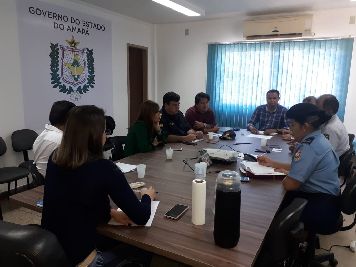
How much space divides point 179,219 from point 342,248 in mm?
1976

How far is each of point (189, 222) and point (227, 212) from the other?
291 mm

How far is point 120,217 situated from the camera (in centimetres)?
135

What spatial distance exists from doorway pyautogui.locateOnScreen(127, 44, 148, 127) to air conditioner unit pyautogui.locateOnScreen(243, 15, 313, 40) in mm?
2139

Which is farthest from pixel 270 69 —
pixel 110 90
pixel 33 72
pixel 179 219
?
pixel 179 219

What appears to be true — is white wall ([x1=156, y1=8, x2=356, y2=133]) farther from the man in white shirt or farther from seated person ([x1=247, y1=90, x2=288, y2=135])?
the man in white shirt

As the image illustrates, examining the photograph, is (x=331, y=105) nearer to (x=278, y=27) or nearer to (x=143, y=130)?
(x=143, y=130)

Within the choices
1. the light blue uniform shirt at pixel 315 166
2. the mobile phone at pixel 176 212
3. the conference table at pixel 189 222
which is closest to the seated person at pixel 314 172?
the light blue uniform shirt at pixel 315 166

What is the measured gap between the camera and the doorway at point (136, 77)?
6.01 metres

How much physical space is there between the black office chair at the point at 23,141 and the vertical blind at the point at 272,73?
3.29m

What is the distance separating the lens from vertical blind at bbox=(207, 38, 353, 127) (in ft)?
15.3

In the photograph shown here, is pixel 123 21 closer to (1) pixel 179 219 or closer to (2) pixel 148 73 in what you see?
(2) pixel 148 73

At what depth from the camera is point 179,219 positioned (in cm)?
139

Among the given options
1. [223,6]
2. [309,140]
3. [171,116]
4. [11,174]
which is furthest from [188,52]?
[309,140]

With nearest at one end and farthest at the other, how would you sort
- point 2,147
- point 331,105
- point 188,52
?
point 331,105 → point 2,147 → point 188,52
